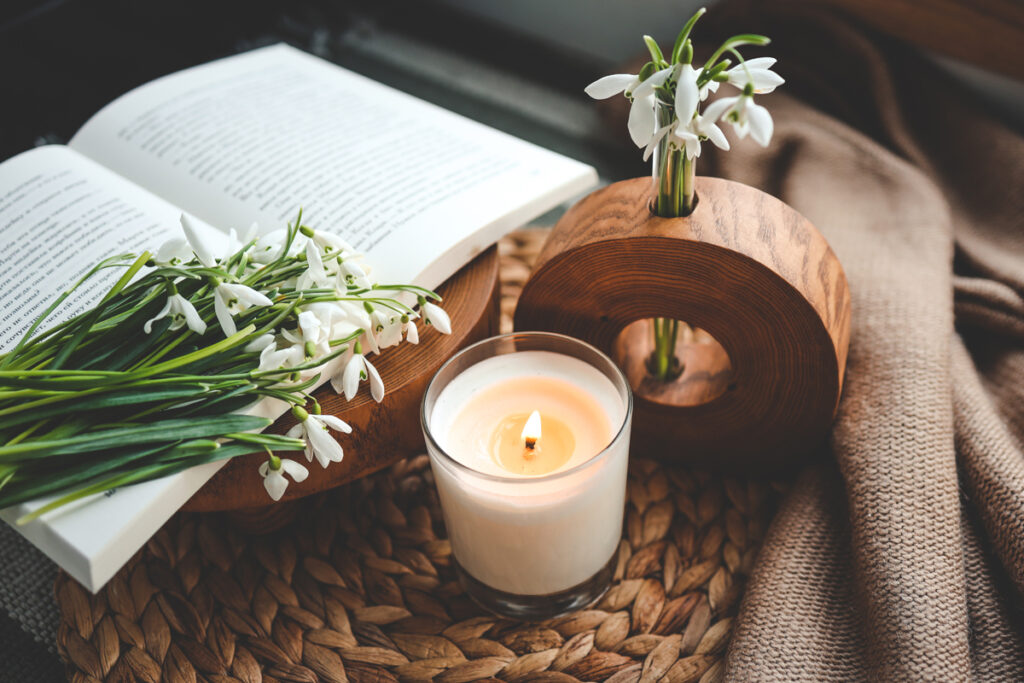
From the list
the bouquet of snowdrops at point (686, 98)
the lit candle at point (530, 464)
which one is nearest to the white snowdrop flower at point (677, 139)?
the bouquet of snowdrops at point (686, 98)

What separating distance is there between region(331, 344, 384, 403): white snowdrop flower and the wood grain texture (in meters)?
0.02

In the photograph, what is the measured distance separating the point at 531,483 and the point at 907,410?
0.32 m

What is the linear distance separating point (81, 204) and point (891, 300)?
27.0 inches

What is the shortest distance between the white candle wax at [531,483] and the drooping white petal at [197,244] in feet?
0.57

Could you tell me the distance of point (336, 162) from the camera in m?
0.72

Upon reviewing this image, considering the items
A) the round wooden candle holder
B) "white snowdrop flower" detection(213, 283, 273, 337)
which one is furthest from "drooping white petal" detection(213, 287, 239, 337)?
the round wooden candle holder

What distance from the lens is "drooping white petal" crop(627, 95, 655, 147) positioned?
468mm

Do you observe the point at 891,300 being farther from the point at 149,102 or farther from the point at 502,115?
the point at 149,102

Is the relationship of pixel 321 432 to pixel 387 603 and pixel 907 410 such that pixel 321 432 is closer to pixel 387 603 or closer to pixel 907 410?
pixel 387 603

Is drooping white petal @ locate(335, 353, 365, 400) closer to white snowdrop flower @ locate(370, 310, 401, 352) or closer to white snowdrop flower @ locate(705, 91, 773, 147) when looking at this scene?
white snowdrop flower @ locate(370, 310, 401, 352)

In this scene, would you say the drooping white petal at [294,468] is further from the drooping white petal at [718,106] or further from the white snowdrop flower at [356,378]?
the drooping white petal at [718,106]

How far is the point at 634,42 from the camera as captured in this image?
115cm

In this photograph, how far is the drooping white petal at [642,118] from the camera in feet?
1.53

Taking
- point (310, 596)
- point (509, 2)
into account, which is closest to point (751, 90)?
point (310, 596)
